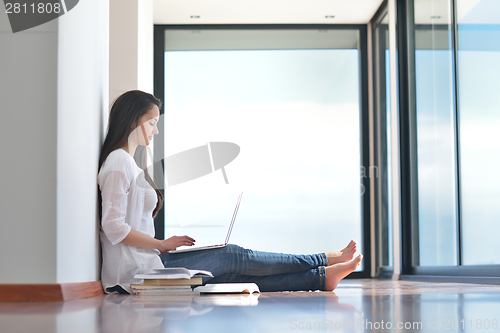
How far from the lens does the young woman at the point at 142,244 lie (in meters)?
1.78

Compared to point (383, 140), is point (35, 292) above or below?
below

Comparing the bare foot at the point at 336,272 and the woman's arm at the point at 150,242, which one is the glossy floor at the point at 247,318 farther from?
the bare foot at the point at 336,272

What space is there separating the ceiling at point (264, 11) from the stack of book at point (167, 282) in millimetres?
3071

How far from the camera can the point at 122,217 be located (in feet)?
5.75

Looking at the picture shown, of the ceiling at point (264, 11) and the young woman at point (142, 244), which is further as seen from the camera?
the ceiling at point (264, 11)

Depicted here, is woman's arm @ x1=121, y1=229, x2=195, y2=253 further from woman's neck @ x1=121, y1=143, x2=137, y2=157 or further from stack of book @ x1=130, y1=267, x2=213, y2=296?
woman's neck @ x1=121, y1=143, x2=137, y2=157

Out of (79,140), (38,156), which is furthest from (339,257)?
(38,156)

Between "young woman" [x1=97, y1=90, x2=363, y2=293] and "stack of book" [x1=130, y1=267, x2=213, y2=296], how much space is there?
4.1 inches

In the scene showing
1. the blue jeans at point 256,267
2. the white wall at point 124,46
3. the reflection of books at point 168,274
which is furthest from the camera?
the white wall at point 124,46

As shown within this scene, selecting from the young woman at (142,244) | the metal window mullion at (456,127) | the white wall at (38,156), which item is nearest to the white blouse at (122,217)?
the young woman at (142,244)

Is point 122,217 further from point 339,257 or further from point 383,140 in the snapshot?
point 383,140

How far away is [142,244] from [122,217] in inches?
5.0

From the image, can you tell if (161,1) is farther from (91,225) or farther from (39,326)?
(39,326)

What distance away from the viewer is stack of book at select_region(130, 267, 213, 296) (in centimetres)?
168
